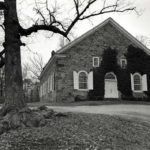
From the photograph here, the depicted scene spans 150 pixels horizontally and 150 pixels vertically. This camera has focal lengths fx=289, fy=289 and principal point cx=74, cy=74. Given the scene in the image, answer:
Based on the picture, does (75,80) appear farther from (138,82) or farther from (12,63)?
(12,63)

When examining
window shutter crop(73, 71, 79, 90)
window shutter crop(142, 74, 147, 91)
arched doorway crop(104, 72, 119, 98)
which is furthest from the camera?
window shutter crop(142, 74, 147, 91)

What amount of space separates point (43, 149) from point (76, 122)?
261 centimetres

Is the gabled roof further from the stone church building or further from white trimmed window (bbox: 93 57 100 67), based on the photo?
white trimmed window (bbox: 93 57 100 67)

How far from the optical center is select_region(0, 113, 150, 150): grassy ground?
751 centimetres

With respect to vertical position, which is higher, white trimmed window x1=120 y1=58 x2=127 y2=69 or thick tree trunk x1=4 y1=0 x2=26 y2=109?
white trimmed window x1=120 y1=58 x2=127 y2=69

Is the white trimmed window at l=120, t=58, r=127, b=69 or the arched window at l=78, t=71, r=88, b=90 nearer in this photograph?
the arched window at l=78, t=71, r=88, b=90

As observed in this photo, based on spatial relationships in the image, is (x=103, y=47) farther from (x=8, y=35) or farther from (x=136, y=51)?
(x=8, y=35)

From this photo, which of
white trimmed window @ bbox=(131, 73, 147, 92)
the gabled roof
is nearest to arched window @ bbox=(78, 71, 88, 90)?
the gabled roof

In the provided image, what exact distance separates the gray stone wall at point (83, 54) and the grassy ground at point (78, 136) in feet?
52.0

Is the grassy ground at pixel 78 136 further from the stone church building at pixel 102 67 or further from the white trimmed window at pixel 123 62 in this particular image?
the white trimmed window at pixel 123 62

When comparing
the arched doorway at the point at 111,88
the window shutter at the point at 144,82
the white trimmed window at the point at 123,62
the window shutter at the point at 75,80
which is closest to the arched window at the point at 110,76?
the arched doorway at the point at 111,88

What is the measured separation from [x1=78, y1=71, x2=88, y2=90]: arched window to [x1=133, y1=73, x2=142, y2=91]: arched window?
195 inches

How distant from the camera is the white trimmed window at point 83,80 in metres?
26.4

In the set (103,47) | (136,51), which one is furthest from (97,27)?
(136,51)
